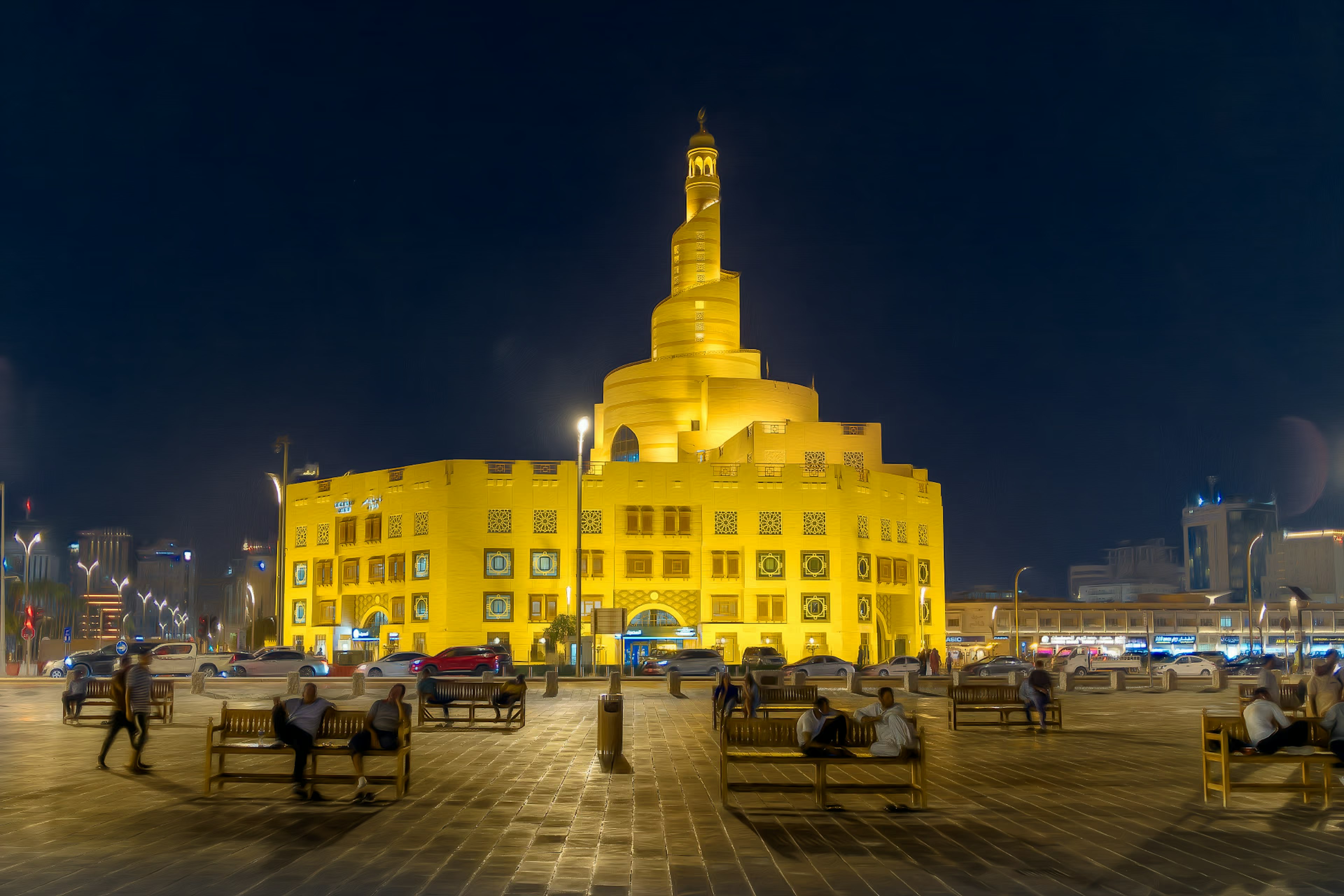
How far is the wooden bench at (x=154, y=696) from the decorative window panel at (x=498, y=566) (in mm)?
42854

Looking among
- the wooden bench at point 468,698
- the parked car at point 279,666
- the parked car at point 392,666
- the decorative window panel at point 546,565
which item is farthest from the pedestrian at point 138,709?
the decorative window panel at point 546,565

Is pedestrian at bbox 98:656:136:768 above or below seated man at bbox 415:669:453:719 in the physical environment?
above

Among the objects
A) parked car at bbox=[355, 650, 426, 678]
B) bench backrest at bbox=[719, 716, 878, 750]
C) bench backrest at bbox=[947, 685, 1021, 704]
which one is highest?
bench backrest at bbox=[719, 716, 878, 750]

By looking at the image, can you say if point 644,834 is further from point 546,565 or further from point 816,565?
point 816,565

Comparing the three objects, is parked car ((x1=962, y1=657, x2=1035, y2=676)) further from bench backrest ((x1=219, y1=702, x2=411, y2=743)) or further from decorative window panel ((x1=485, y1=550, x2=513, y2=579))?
bench backrest ((x1=219, y1=702, x2=411, y2=743))

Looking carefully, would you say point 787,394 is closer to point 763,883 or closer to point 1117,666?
point 1117,666

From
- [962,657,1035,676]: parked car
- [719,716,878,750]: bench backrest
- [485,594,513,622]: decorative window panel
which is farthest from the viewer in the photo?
[485,594,513,622]: decorative window panel

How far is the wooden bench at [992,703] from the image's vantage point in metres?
23.4

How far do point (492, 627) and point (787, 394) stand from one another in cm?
2841

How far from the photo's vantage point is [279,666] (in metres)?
50.8

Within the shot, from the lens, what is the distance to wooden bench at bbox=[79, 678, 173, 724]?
78.5ft

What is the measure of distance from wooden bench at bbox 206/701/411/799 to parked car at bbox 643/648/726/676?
1490 inches

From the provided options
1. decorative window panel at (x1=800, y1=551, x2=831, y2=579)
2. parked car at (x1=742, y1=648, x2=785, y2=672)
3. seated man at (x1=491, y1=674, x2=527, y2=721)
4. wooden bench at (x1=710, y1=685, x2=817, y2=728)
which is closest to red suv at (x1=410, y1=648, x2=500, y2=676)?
parked car at (x1=742, y1=648, x2=785, y2=672)

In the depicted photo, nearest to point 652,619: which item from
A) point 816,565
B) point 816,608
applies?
point 816,608
